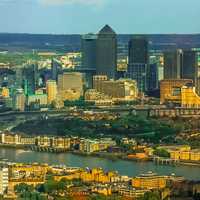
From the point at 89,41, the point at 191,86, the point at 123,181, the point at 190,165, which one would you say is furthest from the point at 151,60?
the point at 123,181

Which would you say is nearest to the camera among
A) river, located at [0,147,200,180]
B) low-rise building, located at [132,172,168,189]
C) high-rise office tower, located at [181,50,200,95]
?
low-rise building, located at [132,172,168,189]

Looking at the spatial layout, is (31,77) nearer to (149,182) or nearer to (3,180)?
(149,182)

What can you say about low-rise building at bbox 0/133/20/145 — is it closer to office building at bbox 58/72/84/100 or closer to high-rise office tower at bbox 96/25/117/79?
office building at bbox 58/72/84/100

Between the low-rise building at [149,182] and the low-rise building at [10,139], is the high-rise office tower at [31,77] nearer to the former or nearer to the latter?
the low-rise building at [10,139]

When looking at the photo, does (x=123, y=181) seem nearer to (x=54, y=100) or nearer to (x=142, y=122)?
(x=142, y=122)

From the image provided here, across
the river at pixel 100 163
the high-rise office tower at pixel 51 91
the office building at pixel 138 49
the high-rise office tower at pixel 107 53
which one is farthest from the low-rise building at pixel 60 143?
the office building at pixel 138 49

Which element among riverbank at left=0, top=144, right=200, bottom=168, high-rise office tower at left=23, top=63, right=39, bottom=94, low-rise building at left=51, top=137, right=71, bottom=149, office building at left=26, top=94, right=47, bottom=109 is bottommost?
riverbank at left=0, top=144, right=200, bottom=168

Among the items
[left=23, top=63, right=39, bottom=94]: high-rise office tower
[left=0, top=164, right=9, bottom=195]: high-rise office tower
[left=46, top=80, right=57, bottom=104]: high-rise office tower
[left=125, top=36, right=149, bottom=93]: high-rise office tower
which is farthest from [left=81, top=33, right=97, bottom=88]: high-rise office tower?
[left=0, top=164, right=9, bottom=195]: high-rise office tower
